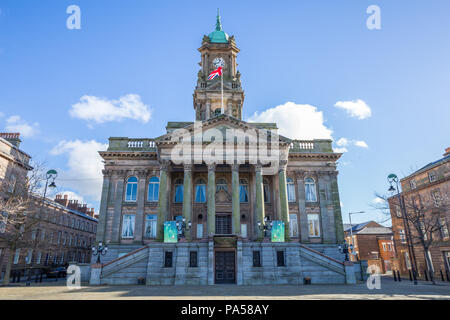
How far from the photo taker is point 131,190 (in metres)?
34.7

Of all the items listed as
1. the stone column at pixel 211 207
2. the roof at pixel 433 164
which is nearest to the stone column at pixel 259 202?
the stone column at pixel 211 207

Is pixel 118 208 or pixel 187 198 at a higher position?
pixel 187 198

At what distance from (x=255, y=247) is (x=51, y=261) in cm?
3738

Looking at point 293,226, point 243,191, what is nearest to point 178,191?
point 243,191

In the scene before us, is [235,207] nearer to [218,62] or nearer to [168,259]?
[168,259]

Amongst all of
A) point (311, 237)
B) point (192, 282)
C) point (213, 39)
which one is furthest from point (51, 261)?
point (213, 39)

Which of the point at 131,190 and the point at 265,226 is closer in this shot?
the point at 265,226

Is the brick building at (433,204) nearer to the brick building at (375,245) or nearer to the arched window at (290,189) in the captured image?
the arched window at (290,189)

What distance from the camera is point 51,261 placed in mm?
46375

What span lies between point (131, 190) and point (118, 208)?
2519mm

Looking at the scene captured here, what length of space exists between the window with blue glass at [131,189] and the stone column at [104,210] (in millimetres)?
2217

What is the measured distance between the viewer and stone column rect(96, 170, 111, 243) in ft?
106

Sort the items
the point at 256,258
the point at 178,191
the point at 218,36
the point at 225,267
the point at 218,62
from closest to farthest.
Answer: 1. the point at 256,258
2. the point at 225,267
3. the point at 178,191
4. the point at 218,62
5. the point at 218,36

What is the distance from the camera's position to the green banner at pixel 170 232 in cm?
2698
